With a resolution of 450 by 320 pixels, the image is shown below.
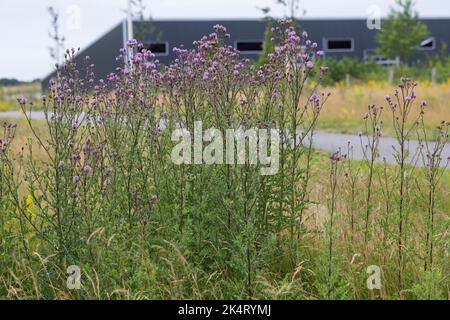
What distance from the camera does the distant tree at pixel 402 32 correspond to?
35.8m

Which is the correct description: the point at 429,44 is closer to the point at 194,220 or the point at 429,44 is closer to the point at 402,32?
the point at 402,32

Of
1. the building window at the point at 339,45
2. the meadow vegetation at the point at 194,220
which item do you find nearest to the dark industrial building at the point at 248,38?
the building window at the point at 339,45

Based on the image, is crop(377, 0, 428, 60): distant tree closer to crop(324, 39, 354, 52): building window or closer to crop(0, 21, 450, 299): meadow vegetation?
crop(324, 39, 354, 52): building window

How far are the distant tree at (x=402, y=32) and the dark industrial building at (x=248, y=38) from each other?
15.3ft

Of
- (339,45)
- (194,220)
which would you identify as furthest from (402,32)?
(194,220)

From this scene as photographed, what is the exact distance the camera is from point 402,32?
36312 millimetres

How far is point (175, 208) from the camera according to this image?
4.30 m

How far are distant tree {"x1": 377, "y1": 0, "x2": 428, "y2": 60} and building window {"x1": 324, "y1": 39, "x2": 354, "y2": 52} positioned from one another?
291 inches

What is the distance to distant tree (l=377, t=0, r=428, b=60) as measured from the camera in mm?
35844

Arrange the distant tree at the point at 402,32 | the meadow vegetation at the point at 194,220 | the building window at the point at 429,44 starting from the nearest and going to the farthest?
the meadow vegetation at the point at 194,220, the distant tree at the point at 402,32, the building window at the point at 429,44

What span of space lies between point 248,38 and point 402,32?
1015cm

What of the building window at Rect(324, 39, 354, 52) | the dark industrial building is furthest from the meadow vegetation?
the building window at Rect(324, 39, 354, 52)

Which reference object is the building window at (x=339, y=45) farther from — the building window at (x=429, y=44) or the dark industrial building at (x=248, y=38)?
the building window at (x=429, y=44)
